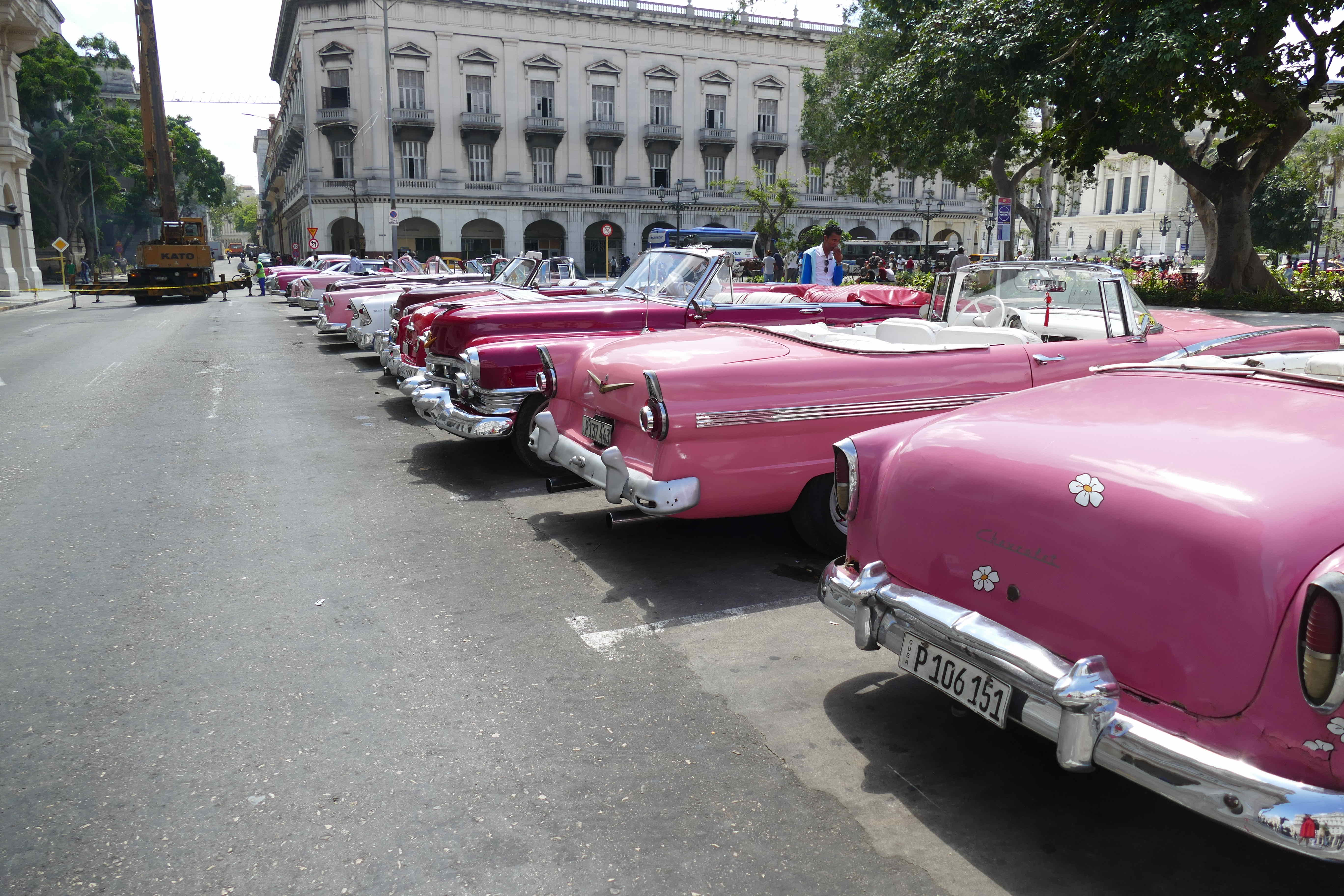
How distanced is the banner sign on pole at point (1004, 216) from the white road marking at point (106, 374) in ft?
52.2

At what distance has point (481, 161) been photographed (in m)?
54.3

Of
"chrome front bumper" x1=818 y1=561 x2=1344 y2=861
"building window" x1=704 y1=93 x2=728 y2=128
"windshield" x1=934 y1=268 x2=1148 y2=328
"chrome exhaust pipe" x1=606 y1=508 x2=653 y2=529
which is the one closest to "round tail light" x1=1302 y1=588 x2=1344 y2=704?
"chrome front bumper" x1=818 y1=561 x2=1344 y2=861

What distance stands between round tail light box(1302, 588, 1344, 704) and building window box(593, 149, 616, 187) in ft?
187

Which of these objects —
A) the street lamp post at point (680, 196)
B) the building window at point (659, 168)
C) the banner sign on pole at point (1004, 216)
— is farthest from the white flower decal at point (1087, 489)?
the building window at point (659, 168)

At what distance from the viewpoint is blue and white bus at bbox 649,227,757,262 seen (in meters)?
44.5

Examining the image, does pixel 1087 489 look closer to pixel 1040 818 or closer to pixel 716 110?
pixel 1040 818

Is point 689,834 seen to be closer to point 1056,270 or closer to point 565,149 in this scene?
point 1056,270

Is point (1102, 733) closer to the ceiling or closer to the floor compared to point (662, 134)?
closer to the floor

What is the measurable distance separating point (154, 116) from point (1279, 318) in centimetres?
4108

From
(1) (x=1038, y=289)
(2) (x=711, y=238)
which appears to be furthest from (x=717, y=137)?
(1) (x=1038, y=289)

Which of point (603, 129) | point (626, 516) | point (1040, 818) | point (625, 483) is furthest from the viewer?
point (603, 129)

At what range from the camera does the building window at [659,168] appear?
2281 inches

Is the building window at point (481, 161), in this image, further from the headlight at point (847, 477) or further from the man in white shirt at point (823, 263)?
the headlight at point (847, 477)

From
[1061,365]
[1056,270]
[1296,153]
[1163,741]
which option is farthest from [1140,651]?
Answer: [1296,153]
